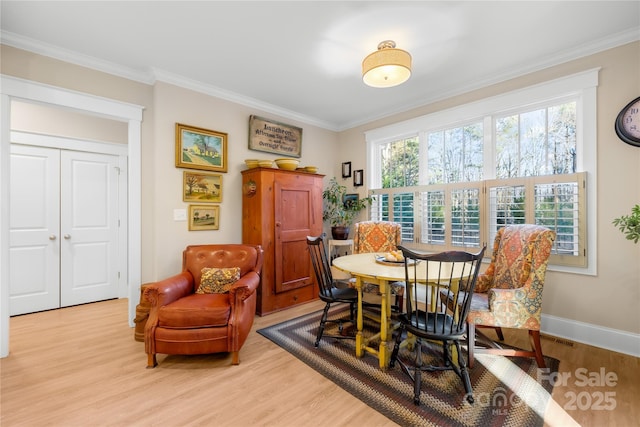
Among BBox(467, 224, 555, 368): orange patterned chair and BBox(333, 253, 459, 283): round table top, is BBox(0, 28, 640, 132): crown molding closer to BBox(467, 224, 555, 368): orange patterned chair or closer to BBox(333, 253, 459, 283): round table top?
BBox(467, 224, 555, 368): orange patterned chair

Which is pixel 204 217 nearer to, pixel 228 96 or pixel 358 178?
pixel 228 96

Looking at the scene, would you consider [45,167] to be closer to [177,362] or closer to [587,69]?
[177,362]

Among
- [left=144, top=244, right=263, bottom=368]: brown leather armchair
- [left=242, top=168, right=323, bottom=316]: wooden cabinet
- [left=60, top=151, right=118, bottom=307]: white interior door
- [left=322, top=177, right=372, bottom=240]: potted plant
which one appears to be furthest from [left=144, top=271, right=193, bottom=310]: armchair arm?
[left=322, top=177, right=372, bottom=240]: potted plant

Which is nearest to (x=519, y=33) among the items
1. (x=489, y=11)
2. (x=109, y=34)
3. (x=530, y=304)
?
(x=489, y=11)

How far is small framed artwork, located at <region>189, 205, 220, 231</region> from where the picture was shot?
10.6 ft

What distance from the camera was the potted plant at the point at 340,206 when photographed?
14.4ft

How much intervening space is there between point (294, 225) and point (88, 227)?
2839mm

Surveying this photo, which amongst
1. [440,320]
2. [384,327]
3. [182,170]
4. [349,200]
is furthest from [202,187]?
[440,320]

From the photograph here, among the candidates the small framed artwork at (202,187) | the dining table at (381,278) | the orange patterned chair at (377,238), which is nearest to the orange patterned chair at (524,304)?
the dining table at (381,278)

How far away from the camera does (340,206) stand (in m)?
4.56

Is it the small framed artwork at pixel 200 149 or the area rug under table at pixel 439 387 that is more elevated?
the small framed artwork at pixel 200 149

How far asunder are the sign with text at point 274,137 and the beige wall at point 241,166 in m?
0.10

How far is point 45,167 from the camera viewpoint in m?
3.46

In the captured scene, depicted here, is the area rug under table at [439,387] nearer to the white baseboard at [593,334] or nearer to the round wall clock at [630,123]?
the white baseboard at [593,334]
